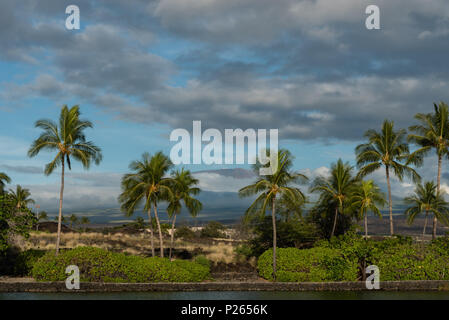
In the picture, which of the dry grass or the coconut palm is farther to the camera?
the dry grass

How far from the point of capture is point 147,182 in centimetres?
3628

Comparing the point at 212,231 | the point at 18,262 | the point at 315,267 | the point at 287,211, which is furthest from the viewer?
the point at 212,231

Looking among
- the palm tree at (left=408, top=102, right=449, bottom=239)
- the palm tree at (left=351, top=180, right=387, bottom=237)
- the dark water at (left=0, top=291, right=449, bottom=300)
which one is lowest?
the dark water at (left=0, top=291, right=449, bottom=300)

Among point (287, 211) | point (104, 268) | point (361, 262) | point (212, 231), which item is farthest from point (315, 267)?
point (212, 231)

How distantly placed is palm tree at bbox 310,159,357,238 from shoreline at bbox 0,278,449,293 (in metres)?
9.10

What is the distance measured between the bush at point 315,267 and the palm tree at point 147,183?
31.9 ft

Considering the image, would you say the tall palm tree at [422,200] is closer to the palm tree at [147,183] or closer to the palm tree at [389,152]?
the palm tree at [389,152]

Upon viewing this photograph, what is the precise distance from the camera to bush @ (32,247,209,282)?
98.1 feet

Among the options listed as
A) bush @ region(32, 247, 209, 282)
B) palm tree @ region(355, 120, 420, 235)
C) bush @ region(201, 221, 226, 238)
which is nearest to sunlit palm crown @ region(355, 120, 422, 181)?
palm tree @ region(355, 120, 420, 235)

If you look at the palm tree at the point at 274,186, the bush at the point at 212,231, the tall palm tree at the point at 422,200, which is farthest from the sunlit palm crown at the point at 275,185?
the bush at the point at 212,231

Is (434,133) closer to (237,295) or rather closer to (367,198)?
(367,198)

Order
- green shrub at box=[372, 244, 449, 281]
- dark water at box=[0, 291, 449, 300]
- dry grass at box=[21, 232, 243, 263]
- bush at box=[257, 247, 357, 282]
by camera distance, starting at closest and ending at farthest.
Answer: dark water at box=[0, 291, 449, 300]
bush at box=[257, 247, 357, 282]
green shrub at box=[372, 244, 449, 281]
dry grass at box=[21, 232, 243, 263]

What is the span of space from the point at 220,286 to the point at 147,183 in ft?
32.9

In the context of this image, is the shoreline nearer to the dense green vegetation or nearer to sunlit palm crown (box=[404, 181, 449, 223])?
the dense green vegetation
